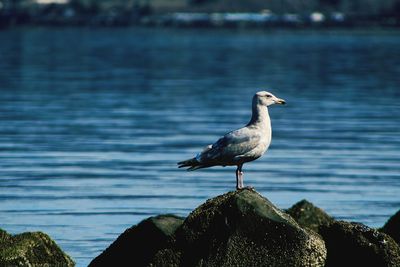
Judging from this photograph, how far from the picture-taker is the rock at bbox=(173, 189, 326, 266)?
55.0 ft

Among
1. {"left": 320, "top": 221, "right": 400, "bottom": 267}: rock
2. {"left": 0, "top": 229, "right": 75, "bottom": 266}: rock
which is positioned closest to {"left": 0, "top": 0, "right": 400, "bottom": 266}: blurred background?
{"left": 0, "top": 229, "right": 75, "bottom": 266}: rock

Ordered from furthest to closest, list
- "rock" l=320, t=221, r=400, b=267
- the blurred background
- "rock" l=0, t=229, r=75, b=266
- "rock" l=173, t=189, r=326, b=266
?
the blurred background → "rock" l=0, t=229, r=75, b=266 → "rock" l=320, t=221, r=400, b=267 → "rock" l=173, t=189, r=326, b=266

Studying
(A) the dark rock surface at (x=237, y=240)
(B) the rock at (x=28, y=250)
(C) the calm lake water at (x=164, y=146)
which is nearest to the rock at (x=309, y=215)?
(C) the calm lake water at (x=164, y=146)

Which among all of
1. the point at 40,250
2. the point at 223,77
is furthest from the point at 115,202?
the point at 223,77

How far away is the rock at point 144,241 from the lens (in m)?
17.3

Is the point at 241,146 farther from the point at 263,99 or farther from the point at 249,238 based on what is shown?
the point at 249,238

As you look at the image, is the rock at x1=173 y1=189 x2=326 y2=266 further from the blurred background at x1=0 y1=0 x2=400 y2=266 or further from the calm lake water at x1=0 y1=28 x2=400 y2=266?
the calm lake water at x1=0 y1=28 x2=400 y2=266

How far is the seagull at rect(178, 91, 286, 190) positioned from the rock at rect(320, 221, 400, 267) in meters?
1.36

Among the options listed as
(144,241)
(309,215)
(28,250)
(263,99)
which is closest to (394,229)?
(309,215)

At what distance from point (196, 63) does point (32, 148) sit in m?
61.3

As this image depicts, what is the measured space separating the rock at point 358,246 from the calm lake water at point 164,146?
4.12 meters

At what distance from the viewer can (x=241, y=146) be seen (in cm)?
1783

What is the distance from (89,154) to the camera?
114 feet

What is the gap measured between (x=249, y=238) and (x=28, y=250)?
115 inches
